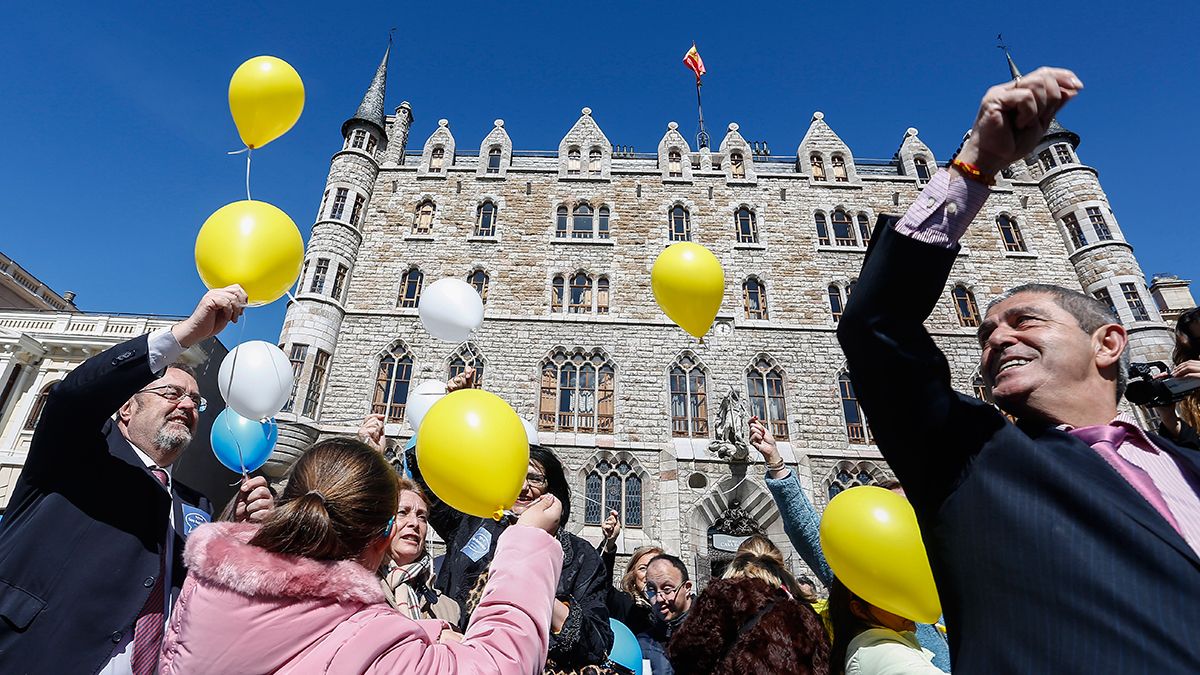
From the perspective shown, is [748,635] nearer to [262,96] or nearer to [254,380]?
[254,380]

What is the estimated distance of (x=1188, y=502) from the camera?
1.20 m

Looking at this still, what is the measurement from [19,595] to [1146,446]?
335 centimetres

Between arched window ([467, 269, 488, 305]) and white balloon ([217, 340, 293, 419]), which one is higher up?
arched window ([467, 269, 488, 305])

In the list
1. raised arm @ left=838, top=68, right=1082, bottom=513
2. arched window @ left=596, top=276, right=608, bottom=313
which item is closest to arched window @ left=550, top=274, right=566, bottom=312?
arched window @ left=596, top=276, right=608, bottom=313

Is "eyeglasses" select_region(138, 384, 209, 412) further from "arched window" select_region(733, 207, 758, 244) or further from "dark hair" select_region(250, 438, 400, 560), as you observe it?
"arched window" select_region(733, 207, 758, 244)

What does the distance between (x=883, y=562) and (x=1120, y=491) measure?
3.67 feet

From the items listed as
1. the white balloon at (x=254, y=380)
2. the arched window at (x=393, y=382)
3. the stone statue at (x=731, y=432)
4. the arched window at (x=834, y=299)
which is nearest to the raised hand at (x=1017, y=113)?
the white balloon at (x=254, y=380)

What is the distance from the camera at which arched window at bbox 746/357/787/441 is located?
13.2 m

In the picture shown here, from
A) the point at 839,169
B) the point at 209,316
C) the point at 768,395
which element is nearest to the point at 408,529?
the point at 209,316

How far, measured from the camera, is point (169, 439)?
2625mm

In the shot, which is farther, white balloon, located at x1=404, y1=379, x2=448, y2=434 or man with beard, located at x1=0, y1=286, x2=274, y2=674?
white balloon, located at x1=404, y1=379, x2=448, y2=434

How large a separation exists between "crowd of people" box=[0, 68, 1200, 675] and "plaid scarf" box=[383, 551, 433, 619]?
72cm

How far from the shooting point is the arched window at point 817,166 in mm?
17000

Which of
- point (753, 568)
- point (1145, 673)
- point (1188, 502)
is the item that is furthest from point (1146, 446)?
point (753, 568)
